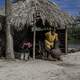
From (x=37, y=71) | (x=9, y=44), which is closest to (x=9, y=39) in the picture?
(x=9, y=44)

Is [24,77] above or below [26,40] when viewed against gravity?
below

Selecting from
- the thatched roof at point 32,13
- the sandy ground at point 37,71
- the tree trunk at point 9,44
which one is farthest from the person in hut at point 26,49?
the sandy ground at point 37,71

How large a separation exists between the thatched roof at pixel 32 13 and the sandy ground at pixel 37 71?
226 cm

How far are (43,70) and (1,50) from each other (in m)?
4.89

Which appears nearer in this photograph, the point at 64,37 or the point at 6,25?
the point at 6,25

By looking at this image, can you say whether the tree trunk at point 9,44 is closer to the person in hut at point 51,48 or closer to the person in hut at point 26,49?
the person in hut at point 26,49

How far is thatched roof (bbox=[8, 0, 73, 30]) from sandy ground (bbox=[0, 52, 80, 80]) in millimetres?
2264

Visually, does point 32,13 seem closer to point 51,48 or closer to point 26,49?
point 26,49

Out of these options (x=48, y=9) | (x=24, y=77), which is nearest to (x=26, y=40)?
(x=48, y=9)

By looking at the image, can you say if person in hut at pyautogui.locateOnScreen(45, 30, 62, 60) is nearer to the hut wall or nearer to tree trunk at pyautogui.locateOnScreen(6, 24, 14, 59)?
tree trunk at pyautogui.locateOnScreen(6, 24, 14, 59)

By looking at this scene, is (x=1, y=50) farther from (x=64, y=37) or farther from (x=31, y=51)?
(x=64, y=37)

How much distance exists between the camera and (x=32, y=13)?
17078mm

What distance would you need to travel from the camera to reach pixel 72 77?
1241 cm

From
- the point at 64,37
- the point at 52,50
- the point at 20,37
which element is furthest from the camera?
the point at 64,37
